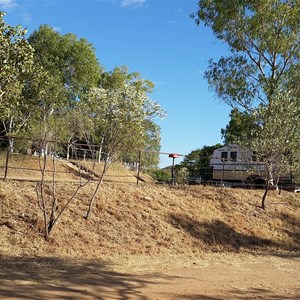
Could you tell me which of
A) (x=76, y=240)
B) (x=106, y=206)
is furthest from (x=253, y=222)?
(x=76, y=240)

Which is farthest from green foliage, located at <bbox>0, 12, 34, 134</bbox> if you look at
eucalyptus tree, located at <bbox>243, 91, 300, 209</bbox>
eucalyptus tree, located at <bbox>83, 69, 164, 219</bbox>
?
eucalyptus tree, located at <bbox>243, 91, 300, 209</bbox>

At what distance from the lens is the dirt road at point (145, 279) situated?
7016 mm

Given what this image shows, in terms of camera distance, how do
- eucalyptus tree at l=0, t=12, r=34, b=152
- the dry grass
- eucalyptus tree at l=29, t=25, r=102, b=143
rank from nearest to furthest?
1. eucalyptus tree at l=0, t=12, r=34, b=152
2. the dry grass
3. eucalyptus tree at l=29, t=25, r=102, b=143

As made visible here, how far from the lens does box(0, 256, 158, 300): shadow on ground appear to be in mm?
6734

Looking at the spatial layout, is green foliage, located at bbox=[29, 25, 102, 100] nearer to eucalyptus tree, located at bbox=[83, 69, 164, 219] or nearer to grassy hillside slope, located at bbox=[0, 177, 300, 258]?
grassy hillside slope, located at bbox=[0, 177, 300, 258]

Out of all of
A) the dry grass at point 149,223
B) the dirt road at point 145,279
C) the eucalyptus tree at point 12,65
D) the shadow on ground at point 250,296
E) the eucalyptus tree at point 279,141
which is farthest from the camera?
the eucalyptus tree at point 279,141

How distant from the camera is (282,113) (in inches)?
646

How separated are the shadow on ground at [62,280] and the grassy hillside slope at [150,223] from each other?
2.93 ft

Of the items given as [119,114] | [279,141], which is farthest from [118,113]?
[279,141]

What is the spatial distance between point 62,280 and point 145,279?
63.0 inches

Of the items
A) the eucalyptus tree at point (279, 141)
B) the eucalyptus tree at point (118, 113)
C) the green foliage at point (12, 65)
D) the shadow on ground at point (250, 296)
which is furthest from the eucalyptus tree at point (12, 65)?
the eucalyptus tree at point (279, 141)

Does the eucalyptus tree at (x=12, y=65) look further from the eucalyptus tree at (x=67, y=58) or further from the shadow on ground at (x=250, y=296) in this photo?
the eucalyptus tree at (x=67, y=58)

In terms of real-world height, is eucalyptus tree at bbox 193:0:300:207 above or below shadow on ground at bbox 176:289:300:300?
above

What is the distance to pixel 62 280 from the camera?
7648 mm
